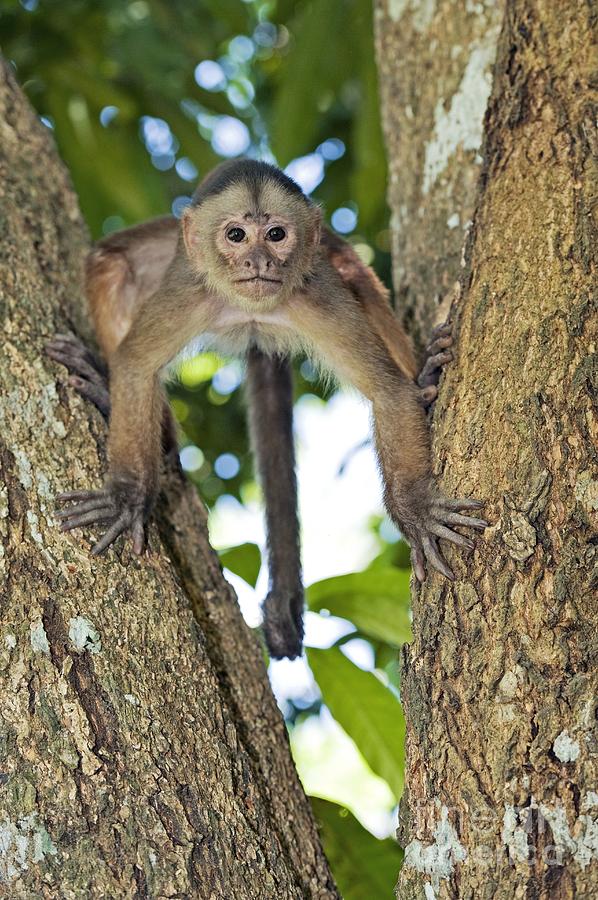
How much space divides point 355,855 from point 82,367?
4.83 ft

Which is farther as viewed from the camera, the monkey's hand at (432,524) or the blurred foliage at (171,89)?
the blurred foliage at (171,89)

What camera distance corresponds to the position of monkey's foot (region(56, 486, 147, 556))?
95.0 inches

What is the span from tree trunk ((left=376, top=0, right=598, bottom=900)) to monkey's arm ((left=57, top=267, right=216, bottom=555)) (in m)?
0.80

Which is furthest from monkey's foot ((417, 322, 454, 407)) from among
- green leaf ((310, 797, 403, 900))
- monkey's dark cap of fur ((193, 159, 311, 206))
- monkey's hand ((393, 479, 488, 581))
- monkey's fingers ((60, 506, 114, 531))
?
green leaf ((310, 797, 403, 900))

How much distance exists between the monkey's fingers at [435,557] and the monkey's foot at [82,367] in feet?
3.33

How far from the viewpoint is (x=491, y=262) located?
241 centimetres

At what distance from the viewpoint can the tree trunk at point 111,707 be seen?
1.96 m

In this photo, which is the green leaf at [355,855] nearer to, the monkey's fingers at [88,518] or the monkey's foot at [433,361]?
the monkey's fingers at [88,518]

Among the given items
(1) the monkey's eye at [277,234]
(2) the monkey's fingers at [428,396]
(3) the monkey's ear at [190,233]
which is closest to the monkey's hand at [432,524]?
(2) the monkey's fingers at [428,396]

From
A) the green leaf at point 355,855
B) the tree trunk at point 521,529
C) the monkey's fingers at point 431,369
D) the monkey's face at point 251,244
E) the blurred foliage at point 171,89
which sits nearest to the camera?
the tree trunk at point 521,529

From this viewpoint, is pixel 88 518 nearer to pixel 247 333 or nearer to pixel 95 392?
pixel 95 392

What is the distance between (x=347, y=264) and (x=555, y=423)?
155 cm

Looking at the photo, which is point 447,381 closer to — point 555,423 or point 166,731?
point 555,423

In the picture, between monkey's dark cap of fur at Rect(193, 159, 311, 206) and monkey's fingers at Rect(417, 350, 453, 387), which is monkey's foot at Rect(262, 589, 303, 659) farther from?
monkey's dark cap of fur at Rect(193, 159, 311, 206)
